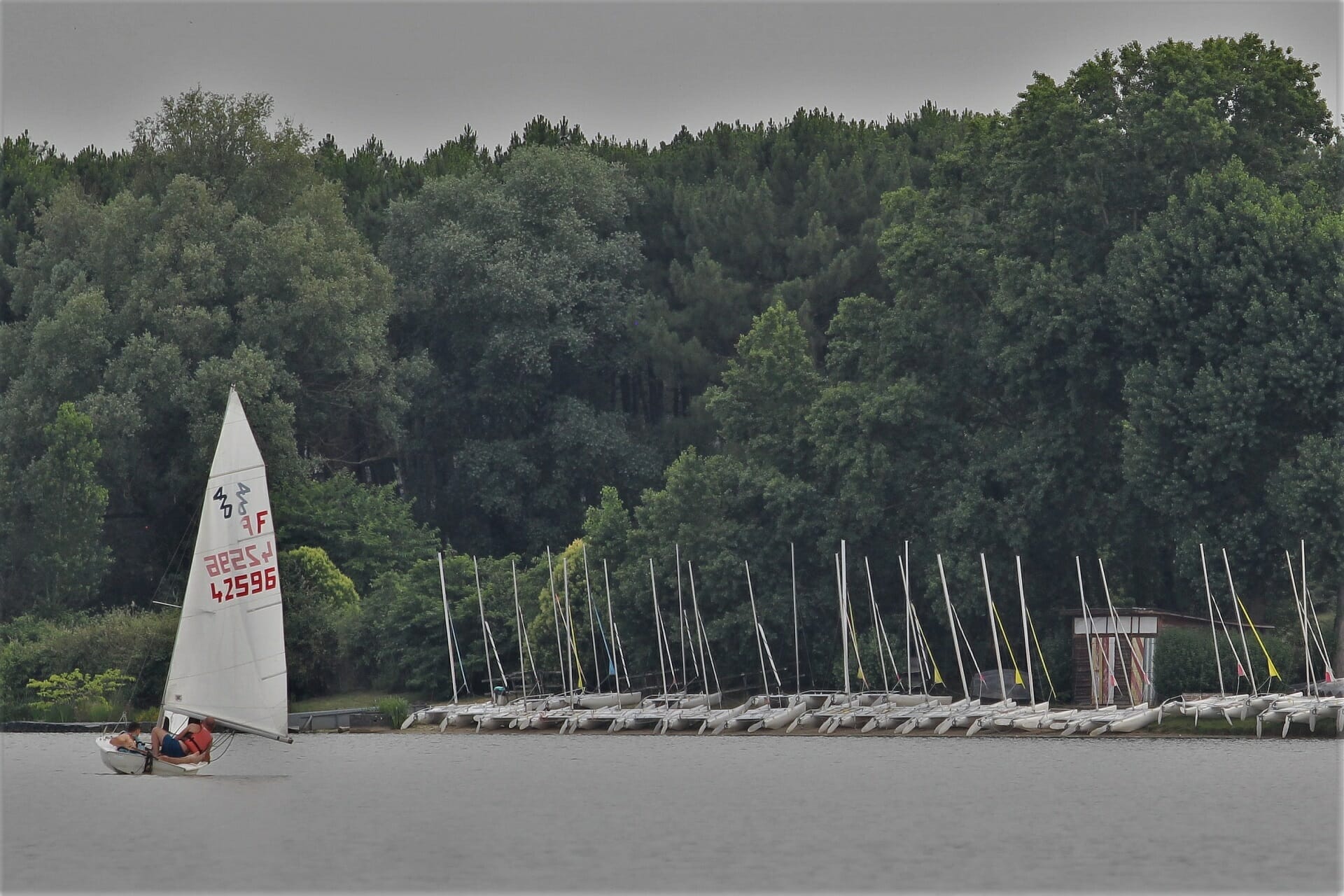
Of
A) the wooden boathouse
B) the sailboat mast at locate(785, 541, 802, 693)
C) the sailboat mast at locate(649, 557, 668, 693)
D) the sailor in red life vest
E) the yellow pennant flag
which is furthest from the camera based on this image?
the sailboat mast at locate(649, 557, 668, 693)

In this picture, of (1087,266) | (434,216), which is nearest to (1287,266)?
(1087,266)

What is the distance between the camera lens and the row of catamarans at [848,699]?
2704 inches

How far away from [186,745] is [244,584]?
436cm

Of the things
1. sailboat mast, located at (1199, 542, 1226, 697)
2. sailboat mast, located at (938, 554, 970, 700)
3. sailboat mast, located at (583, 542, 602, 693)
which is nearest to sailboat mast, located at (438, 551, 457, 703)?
sailboat mast, located at (583, 542, 602, 693)

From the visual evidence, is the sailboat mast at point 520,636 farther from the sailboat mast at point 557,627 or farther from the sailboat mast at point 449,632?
the sailboat mast at point 449,632

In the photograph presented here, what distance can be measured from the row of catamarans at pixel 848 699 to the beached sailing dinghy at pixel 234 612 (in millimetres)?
24229

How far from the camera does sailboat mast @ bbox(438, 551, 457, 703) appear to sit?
82219 millimetres

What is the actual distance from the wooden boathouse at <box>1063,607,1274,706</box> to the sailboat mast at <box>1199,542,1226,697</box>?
0.84 m

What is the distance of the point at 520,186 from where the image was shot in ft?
358

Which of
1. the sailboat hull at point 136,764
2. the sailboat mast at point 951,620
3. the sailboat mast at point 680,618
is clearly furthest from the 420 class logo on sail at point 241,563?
the sailboat mast at point 680,618

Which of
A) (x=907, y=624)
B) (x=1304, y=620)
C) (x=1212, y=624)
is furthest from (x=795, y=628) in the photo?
(x=1304, y=620)

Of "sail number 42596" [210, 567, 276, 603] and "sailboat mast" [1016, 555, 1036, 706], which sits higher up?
"sail number 42596" [210, 567, 276, 603]

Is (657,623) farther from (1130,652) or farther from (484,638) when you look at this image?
(1130,652)

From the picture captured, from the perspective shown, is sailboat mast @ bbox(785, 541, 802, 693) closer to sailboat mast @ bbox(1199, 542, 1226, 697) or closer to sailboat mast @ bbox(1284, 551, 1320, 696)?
sailboat mast @ bbox(1199, 542, 1226, 697)
